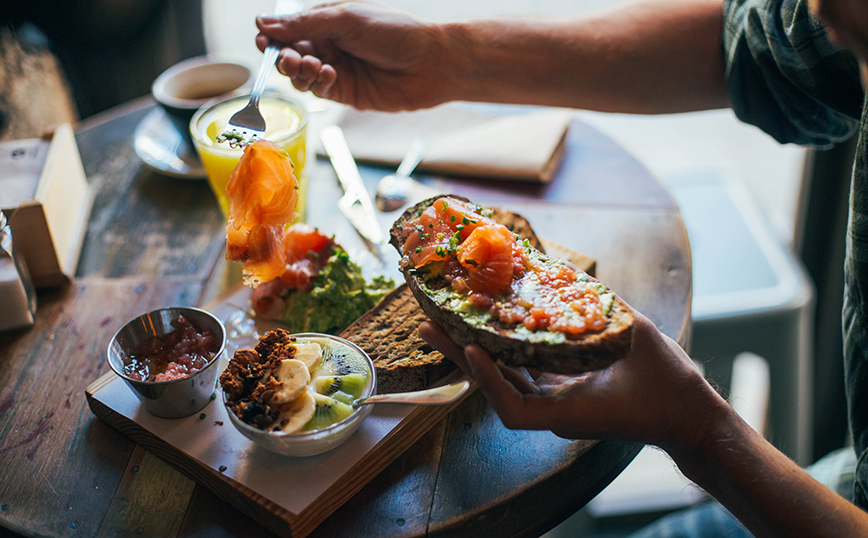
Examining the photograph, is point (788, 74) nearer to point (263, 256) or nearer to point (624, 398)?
point (624, 398)

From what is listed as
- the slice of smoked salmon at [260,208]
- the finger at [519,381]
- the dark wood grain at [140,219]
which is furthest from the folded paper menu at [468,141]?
the finger at [519,381]

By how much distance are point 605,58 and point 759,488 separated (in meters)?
1.50

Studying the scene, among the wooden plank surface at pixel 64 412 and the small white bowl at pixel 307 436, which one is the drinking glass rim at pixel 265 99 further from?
the small white bowl at pixel 307 436

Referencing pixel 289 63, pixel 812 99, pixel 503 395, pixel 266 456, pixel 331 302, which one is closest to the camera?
pixel 503 395

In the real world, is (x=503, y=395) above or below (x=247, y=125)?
below

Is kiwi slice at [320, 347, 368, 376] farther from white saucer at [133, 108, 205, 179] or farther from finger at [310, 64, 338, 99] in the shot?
white saucer at [133, 108, 205, 179]

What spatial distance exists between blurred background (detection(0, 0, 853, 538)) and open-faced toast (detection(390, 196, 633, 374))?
120cm

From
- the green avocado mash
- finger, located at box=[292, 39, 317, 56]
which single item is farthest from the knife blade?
finger, located at box=[292, 39, 317, 56]

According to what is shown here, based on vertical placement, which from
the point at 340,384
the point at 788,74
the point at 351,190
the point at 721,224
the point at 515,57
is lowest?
the point at 721,224

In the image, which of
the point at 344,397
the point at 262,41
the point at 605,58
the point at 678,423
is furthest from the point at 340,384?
the point at 605,58

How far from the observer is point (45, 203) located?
1970mm

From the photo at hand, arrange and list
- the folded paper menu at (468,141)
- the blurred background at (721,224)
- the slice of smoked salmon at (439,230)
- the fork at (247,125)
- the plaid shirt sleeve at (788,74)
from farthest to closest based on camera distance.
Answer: the blurred background at (721,224) < the folded paper menu at (468,141) < the plaid shirt sleeve at (788,74) < the fork at (247,125) < the slice of smoked salmon at (439,230)

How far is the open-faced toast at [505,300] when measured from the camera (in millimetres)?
1339

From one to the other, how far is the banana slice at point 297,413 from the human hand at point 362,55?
1201 mm
